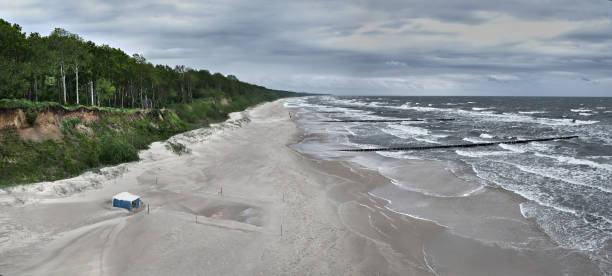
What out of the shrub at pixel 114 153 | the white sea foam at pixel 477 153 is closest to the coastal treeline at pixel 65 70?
the shrub at pixel 114 153

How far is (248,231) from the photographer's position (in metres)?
14.0

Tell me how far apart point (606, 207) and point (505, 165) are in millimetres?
10318

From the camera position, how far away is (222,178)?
22.2 metres

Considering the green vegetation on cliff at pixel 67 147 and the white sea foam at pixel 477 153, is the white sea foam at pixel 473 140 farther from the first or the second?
the green vegetation on cliff at pixel 67 147

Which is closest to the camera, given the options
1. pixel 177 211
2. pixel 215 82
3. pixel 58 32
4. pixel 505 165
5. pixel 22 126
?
pixel 177 211

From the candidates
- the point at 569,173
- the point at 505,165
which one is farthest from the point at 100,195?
the point at 569,173

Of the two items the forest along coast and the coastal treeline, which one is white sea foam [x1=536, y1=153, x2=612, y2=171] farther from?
the coastal treeline

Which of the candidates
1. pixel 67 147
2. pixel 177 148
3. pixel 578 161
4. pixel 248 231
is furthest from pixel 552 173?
pixel 67 147

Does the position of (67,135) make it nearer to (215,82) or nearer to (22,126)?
(22,126)

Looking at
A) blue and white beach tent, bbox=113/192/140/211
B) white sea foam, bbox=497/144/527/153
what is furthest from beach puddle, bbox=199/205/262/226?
white sea foam, bbox=497/144/527/153

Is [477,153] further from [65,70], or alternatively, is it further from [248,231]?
[65,70]

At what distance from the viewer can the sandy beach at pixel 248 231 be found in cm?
1150

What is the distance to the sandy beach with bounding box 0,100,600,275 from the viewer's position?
1150 cm

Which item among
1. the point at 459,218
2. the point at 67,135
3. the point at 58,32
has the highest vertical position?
the point at 58,32
